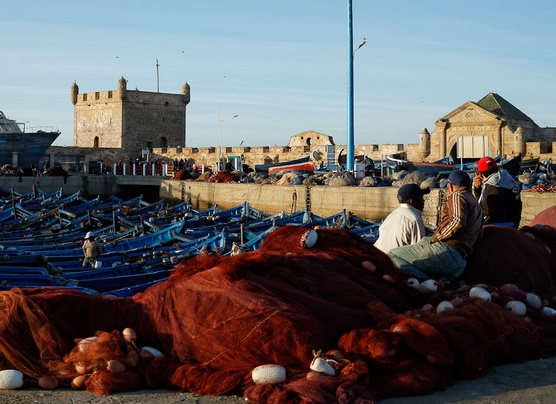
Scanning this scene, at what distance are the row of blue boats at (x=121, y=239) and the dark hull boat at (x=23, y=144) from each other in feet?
56.0

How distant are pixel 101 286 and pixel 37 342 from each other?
227 inches

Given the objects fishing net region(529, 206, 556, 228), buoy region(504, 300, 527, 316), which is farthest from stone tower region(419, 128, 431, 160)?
buoy region(504, 300, 527, 316)

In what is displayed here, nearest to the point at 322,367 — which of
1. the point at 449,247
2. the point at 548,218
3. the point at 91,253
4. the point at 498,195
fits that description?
the point at 449,247

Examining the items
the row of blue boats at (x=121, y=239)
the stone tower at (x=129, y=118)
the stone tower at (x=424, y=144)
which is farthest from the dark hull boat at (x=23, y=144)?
the stone tower at (x=424, y=144)

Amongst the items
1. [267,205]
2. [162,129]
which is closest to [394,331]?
[267,205]

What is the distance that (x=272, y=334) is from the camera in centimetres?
464

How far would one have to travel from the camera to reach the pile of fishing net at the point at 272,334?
4.50m

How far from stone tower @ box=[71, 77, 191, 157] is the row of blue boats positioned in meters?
33.3

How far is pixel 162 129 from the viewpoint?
2502 inches

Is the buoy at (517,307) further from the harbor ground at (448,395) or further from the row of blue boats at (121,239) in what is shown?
the row of blue boats at (121,239)

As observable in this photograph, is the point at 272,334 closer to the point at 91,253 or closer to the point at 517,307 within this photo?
the point at 517,307

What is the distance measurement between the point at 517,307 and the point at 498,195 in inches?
116

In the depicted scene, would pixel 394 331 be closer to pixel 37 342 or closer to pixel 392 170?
pixel 37 342

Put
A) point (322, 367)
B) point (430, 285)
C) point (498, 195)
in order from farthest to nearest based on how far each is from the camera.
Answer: point (498, 195)
point (430, 285)
point (322, 367)
